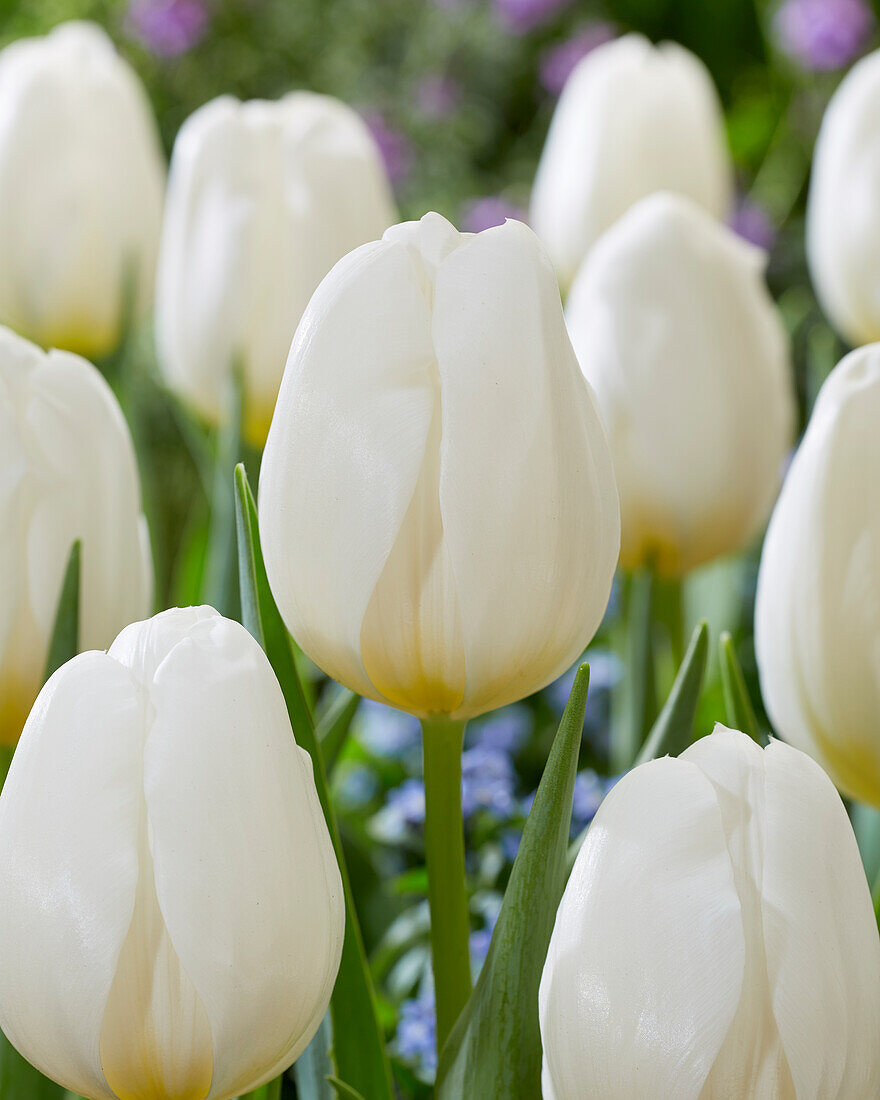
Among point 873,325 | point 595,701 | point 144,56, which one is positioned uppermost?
point 873,325

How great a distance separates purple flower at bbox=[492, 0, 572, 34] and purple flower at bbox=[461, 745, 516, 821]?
123 cm

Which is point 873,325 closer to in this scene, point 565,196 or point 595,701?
point 565,196

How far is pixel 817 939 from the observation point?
25 cm

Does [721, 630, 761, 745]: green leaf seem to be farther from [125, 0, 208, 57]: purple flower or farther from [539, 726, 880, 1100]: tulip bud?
[125, 0, 208, 57]: purple flower

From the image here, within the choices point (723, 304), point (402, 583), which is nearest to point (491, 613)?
point (402, 583)

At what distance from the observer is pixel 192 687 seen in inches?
10.5

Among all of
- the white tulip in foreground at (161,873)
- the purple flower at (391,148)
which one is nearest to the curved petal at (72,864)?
the white tulip in foreground at (161,873)

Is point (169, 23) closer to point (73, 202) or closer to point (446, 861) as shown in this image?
point (73, 202)

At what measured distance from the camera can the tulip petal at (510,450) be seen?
0.96 ft

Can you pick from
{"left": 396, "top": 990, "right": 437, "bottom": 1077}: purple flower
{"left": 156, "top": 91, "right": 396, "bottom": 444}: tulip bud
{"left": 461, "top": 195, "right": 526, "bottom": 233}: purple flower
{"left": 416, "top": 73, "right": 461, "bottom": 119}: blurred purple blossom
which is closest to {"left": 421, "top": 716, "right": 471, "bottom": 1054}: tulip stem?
{"left": 396, "top": 990, "right": 437, "bottom": 1077}: purple flower

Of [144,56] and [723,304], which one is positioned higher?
[723,304]

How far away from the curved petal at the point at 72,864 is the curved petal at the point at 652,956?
0.09 meters

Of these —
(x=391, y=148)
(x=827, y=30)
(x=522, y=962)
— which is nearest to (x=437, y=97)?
(x=391, y=148)

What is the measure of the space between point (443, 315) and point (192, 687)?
94 mm
